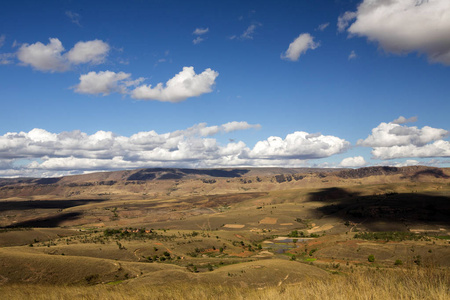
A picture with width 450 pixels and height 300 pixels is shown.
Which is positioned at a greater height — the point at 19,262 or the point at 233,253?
the point at 19,262

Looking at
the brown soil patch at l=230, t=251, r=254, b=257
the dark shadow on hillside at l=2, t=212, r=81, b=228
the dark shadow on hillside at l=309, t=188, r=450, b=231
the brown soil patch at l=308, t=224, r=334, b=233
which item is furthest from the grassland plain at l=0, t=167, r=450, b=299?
the dark shadow on hillside at l=2, t=212, r=81, b=228

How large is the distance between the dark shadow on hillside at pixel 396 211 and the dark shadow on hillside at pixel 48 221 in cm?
13188

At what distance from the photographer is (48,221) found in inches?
6270

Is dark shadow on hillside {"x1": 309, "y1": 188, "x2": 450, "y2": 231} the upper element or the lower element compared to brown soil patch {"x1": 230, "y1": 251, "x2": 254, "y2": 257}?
upper

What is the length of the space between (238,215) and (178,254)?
3254 inches

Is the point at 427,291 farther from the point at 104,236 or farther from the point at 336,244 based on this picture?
the point at 104,236

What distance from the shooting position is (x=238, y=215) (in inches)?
5994

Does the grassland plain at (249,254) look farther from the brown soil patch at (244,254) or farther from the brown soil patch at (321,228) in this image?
the brown soil patch at (321,228)

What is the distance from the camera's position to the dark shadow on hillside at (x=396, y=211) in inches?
4082

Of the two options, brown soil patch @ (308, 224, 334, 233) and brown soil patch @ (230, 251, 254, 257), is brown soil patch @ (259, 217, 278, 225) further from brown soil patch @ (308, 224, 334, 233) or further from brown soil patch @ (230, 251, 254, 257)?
brown soil patch @ (230, 251, 254, 257)

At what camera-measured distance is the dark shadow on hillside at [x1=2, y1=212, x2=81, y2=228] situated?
150m

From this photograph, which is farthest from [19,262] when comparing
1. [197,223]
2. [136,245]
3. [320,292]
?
[197,223]

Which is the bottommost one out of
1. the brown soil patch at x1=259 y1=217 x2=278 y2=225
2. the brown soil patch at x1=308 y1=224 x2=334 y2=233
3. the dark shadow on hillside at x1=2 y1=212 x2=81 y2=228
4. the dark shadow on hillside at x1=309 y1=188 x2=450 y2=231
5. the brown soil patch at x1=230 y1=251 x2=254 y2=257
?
the dark shadow on hillside at x1=2 y1=212 x2=81 y2=228

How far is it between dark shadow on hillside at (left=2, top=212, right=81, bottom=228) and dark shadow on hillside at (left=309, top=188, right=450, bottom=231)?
131884 mm
